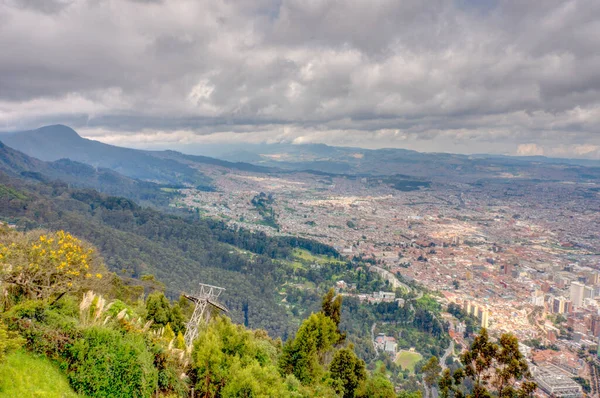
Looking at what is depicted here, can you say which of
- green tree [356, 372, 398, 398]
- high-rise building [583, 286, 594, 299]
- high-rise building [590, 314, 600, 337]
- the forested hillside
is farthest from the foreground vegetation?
high-rise building [583, 286, 594, 299]

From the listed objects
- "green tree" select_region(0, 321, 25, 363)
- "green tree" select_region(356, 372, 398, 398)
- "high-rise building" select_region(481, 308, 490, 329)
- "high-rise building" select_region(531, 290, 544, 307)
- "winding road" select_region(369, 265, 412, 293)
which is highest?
"green tree" select_region(0, 321, 25, 363)

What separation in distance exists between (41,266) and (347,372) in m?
10.1

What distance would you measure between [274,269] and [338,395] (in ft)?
140

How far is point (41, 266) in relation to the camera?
7.55 metres

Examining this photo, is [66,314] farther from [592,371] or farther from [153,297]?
[592,371]

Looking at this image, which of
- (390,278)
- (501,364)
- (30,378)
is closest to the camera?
(30,378)

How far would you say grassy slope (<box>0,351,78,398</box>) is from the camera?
5402 mm

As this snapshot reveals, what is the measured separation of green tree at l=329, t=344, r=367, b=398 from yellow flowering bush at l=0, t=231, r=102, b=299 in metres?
9.00

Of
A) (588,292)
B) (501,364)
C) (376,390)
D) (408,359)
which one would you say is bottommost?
(408,359)

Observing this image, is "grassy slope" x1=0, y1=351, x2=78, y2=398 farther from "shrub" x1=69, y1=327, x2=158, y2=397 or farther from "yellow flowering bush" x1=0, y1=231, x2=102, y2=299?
"yellow flowering bush" x1=0, y1=231, x2=102, y2=299

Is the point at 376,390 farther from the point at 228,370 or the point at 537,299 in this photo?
the point at 537,299

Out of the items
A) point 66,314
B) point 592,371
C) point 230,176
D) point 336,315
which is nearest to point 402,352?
point 592,371

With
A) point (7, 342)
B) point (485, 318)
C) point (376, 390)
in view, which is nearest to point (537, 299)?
point (485, 318)

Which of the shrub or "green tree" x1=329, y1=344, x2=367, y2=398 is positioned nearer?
the shrub
